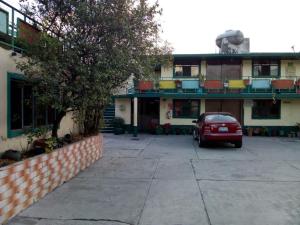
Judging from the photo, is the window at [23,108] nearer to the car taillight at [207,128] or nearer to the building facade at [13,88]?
the building facade at [13,88]

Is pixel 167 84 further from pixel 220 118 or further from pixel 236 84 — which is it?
pixel 220 118

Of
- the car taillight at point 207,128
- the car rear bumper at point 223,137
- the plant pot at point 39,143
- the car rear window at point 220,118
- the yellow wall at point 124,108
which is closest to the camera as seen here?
the plant pot at point 39,143

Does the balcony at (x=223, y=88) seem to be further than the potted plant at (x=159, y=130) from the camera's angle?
No

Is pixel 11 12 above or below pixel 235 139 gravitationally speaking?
above

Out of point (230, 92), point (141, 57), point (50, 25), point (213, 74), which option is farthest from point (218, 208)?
point (213, 74)

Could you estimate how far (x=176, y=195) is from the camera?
638cm

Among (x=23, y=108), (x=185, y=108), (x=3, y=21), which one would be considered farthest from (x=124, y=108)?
(x=3, y=21)

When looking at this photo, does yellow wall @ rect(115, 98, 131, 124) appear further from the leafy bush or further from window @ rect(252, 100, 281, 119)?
window @ rect(252, 100, 281, 119)

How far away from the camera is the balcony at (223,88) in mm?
19797

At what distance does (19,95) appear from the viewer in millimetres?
7508

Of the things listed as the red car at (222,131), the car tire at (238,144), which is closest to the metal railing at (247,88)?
the car tire at (238,144)

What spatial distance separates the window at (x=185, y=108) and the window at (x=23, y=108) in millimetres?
13789

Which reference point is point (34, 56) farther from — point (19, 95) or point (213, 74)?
point (213, 74)

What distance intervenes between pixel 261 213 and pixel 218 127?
324 inches
